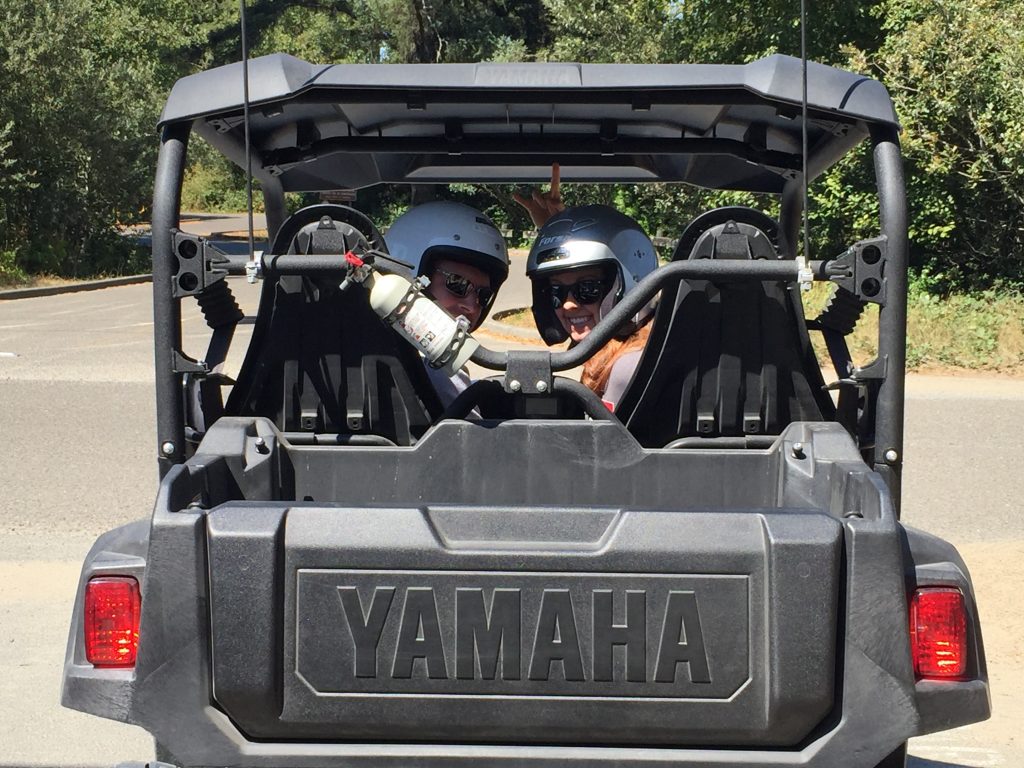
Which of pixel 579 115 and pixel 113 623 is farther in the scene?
pixel 579 115

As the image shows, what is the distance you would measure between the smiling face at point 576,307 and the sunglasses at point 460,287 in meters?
0.23

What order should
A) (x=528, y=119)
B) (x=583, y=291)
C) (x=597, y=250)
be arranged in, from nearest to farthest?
(x=528, y=119) → (x=597, y=250) → (x=583, y=291)

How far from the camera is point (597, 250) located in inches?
145

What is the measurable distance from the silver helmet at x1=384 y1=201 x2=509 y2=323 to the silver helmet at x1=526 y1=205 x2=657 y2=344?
133 millimetres

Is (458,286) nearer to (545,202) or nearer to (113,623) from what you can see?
(545,202)

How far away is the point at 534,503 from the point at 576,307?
3.40ft

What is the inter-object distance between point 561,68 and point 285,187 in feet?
5.72

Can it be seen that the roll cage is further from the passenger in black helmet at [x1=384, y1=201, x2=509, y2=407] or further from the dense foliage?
the dense foliage

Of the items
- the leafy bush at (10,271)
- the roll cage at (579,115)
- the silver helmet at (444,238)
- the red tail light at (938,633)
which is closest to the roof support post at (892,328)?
the roll cage at (579,115)

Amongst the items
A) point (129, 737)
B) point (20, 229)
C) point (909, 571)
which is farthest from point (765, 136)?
point (20, 229)

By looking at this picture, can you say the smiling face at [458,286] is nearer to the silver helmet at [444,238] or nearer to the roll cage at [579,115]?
the silver helmet at [444,238]

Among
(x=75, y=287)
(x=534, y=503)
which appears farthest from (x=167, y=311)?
(x=75, y=287)

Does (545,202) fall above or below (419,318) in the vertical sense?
above

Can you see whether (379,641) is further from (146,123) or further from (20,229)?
(146,123)
